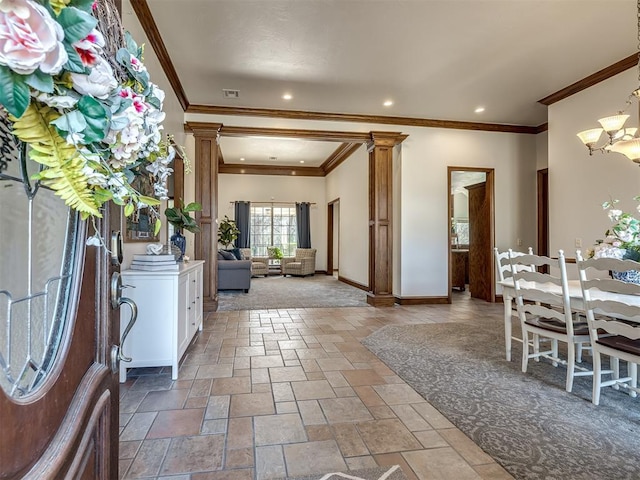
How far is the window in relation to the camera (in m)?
11.0

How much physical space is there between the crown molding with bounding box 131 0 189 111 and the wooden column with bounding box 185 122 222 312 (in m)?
0.60

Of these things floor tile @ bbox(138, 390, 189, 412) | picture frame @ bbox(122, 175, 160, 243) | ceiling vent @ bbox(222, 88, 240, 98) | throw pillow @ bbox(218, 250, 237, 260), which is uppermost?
ceiling vent @ bbox(222, 88, 240, 98)

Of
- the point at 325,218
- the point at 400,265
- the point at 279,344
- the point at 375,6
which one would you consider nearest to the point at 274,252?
the point at 325,218

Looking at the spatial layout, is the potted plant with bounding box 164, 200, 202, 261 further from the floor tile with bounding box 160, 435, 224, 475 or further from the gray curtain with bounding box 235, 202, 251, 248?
the gray curtain with bounding box 235, 202, 251, 248

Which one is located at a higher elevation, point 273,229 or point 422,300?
point 273,229

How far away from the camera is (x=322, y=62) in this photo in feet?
13.2

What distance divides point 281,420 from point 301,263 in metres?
8.01

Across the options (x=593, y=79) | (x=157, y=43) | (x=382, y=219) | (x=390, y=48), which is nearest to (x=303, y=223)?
(x=382, y=219)

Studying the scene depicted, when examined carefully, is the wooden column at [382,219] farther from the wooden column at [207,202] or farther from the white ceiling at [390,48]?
the wooden column at [207,202]

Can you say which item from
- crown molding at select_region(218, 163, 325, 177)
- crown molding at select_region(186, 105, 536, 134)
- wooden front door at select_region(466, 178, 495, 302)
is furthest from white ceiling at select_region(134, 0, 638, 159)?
crown molding at select_region(218, 163, 325, 177)

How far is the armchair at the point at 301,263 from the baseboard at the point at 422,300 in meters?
4.45

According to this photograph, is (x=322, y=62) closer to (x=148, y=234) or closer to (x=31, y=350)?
(x=148, y=234)

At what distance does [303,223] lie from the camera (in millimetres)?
10859

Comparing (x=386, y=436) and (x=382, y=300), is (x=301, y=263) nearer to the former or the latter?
(x=382, y=300)
